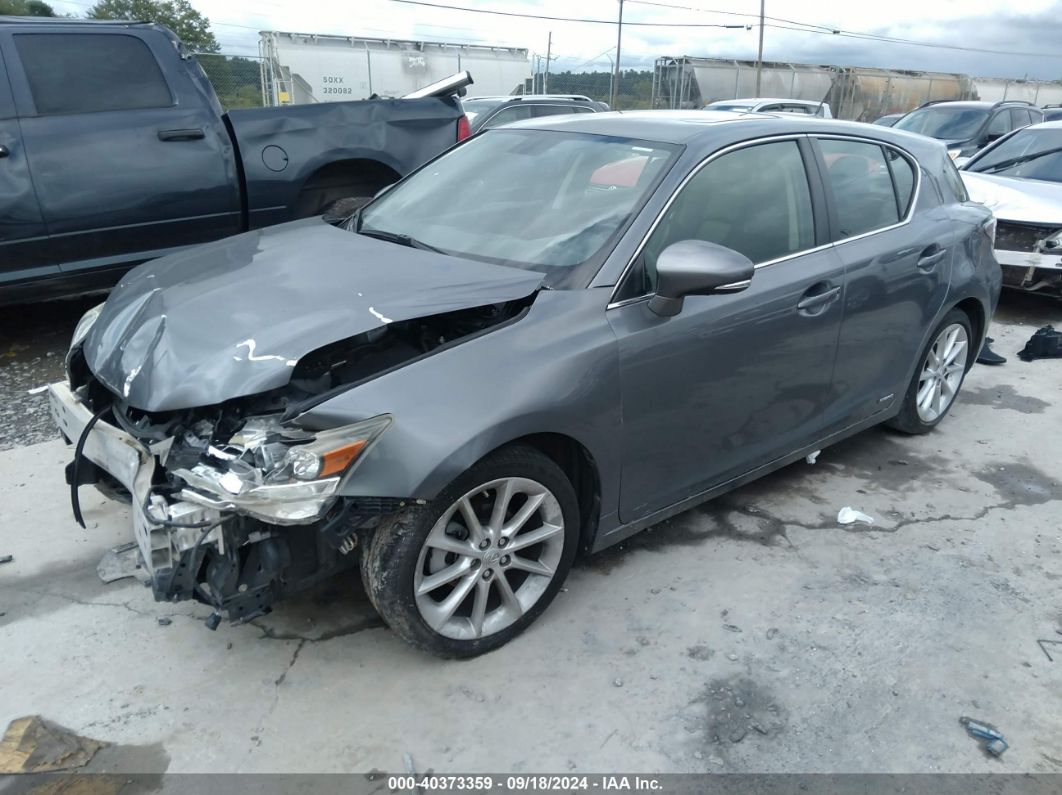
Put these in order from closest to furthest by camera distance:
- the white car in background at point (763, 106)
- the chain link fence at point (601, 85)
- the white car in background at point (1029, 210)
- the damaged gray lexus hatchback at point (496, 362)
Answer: the damaged gray lexus hatchback at point (496, 362) → the white car in background at point (1029, 210) → the white car in background at point (763, 106) → the chain link fence at point (601, 85)

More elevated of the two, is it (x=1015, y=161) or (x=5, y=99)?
(x=5, y=99)

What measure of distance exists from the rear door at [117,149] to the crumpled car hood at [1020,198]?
593 centimetres

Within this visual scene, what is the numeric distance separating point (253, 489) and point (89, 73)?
448 centimetres

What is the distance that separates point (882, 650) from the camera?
2.92 m

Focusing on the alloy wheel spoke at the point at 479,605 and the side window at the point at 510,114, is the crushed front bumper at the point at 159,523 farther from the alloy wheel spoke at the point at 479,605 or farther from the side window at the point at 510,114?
the side window at the point at 510,114

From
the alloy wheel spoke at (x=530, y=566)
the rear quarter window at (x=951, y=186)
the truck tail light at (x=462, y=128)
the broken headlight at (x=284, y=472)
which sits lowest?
the alloy wheel spoke at (x=530, y=566)

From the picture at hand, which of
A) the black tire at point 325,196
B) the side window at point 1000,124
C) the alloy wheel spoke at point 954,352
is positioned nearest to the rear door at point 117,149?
the black tire at point 325,196

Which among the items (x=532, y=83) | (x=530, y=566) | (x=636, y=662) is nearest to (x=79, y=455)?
(x=530, y=566)

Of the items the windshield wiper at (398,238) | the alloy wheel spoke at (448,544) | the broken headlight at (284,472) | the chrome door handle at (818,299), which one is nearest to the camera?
the broken headlight at (284,472)

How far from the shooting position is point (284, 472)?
2348 mm

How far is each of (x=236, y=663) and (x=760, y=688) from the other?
5.77 feet

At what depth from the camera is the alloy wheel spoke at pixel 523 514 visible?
2781 mm

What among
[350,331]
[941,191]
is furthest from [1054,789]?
[941,191]

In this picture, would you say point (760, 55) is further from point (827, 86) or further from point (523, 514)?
point (523, 514)
